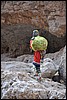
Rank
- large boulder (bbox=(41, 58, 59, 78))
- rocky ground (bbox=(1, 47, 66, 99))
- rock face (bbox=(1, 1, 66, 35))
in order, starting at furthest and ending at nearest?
rock face (bbox=(1, 1, 66, 35)) < large boulder (bbox=(41, 58, 59, 78)) < rocky ground (bbox=(1, 47, 66, 99))

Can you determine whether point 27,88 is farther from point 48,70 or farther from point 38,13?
point 38,13

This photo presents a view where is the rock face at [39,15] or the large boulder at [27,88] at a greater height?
the rock face at [39,15]

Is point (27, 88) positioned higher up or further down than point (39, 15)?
further down

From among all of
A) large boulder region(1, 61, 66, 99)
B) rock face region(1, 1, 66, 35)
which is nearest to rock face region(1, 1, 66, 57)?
rock face region(1, 1, 66, 35)

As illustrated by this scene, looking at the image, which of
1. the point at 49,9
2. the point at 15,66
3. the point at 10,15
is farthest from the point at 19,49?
the point at 15,66

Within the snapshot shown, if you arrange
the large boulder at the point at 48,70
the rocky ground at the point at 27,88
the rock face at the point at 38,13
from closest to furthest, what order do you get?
the rocky ground at the point at 27,88
the large boulder at the point at 48,70
the rock face at the point at 38,13

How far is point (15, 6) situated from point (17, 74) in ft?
8.78

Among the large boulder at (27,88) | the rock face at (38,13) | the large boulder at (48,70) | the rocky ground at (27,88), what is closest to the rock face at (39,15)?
the rock face at (38,13)

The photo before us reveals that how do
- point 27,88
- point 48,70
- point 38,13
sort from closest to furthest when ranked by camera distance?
point 27,88, point 48,70, point 38,13

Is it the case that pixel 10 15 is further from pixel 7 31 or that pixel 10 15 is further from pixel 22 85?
pixel 22 85

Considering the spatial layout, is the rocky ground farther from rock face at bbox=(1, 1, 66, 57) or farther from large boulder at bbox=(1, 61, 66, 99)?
rock face at bbox=(1, 1, 66, 57)

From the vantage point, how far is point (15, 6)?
7.02m

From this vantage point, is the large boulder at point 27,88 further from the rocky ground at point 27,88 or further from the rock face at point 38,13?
the rock face at point 38,13

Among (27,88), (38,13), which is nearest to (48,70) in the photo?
(27,88)
